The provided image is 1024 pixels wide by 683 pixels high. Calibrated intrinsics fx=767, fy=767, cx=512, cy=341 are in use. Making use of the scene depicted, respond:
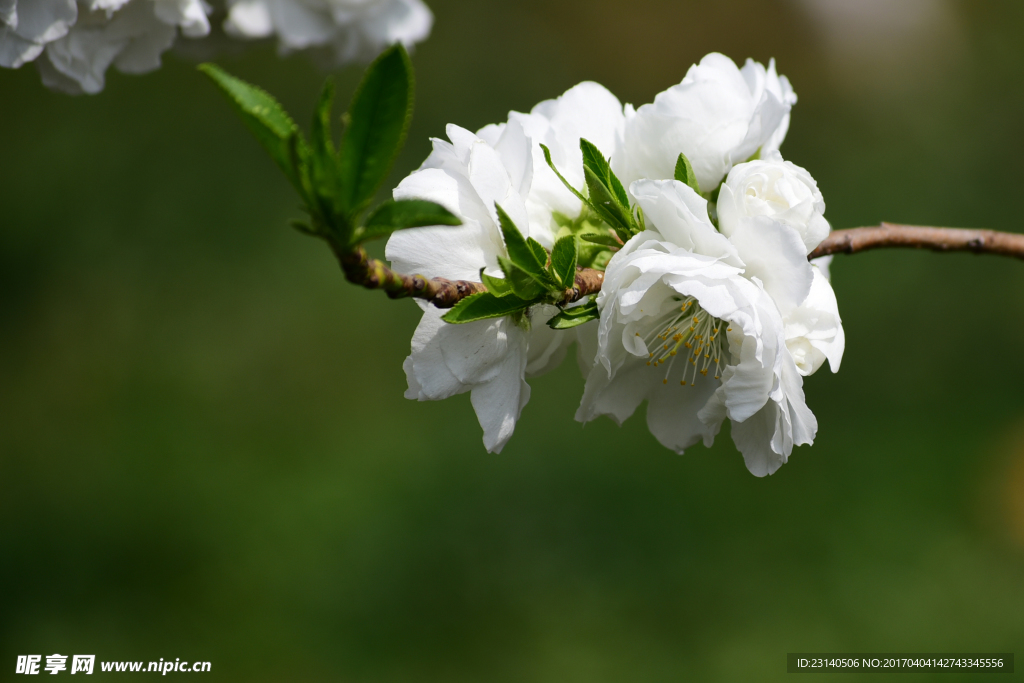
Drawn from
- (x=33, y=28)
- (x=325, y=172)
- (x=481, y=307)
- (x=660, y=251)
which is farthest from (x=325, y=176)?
(x=33, y=28)

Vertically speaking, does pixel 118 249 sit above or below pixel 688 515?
above

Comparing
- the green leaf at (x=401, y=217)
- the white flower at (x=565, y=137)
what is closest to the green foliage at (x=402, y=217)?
the green leaf at (x=401, y=217)

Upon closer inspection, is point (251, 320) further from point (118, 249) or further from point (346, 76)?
point (346, 76)

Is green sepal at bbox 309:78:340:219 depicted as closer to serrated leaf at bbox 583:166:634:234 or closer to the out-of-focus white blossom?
serrated leaf at bbox 583:166:634:234

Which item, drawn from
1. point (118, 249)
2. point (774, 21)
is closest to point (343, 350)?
point (118, 249)

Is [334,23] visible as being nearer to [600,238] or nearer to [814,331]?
[600,238]
